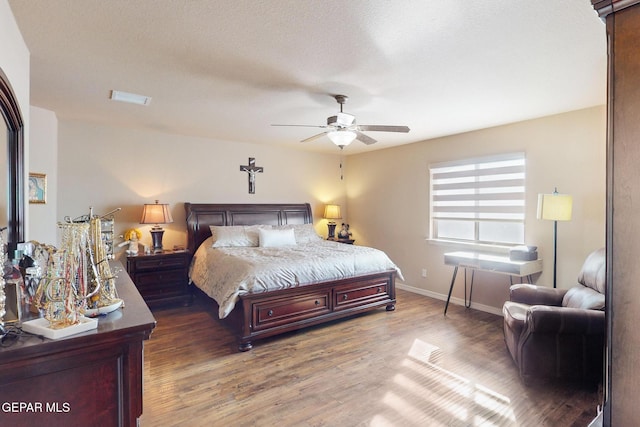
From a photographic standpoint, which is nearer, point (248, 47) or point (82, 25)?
point (82, 25)

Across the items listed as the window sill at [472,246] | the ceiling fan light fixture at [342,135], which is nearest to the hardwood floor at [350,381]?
the window sill at [472,246]

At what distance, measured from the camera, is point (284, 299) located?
11.3ft

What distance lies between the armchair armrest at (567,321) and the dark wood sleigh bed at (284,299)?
190cm

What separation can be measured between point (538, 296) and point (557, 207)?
0.92 meters

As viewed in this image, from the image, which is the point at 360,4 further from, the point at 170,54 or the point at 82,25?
the point at 82,25

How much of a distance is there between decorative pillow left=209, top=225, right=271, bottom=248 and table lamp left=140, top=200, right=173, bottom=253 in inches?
25.3

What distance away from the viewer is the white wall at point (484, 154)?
3422 millimetres

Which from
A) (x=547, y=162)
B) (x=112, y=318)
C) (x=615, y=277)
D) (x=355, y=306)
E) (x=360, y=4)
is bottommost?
(x=355, y=306)

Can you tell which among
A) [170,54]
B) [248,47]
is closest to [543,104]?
[248,47]

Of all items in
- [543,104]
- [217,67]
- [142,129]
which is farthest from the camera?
[142,129]

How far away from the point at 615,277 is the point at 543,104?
10.6ft

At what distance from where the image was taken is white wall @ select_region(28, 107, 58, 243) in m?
3.33

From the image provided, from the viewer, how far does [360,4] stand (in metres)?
1.68

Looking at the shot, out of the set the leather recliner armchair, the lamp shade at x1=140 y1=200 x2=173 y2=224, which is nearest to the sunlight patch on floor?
the leather recliner armchair
